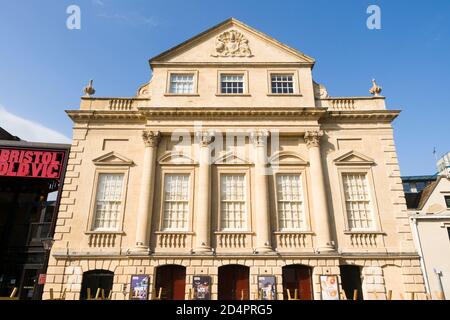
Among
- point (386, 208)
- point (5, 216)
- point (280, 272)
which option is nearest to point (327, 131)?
point (386, 208)

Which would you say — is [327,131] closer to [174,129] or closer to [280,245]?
[280,245]

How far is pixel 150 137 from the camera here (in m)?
18.1

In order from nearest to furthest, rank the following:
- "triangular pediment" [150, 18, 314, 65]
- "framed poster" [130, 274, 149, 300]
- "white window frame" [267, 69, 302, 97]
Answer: "framed poster" [130, 274, 149, 300] < "white window frame" [267, 69, 302, 97] < "triangular pediment" [150, 18, 314, 65]

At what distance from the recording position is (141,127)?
18984mm

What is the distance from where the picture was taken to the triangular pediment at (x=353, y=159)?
1811 cm

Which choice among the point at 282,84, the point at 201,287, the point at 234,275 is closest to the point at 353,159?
the point at 282,84

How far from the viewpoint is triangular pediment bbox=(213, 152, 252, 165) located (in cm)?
1802

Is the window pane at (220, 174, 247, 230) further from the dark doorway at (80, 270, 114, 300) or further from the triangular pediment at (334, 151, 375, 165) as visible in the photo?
the dark doorway at (80, 270, 114, 300)

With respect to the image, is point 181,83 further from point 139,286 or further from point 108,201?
point 139,286

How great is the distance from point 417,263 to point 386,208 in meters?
3.23

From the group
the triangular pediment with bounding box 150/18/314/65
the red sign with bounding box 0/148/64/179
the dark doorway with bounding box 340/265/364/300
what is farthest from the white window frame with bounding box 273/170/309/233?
A: the red sign with bounding box 0/148/64/179

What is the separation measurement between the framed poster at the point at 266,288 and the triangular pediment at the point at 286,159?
6.66m

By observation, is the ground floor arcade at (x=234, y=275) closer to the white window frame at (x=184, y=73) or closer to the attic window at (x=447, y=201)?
the attic window at (x=447, y=201)
